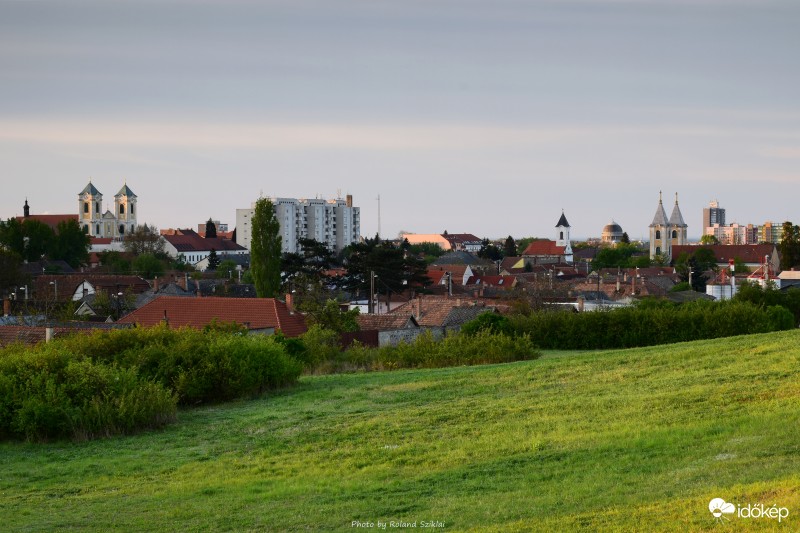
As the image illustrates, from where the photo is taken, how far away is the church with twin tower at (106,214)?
18462cm

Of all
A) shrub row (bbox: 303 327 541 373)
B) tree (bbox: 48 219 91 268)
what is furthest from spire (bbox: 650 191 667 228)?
shrub row (bbox: 303 327 541 373)

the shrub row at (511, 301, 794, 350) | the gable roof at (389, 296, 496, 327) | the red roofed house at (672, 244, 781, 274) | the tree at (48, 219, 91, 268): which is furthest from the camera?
the red roofed house at (672, 244, 781, 274)

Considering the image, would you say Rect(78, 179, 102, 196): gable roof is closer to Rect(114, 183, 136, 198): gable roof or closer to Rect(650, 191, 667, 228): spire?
Rect(114, 183, 136, 198): gable roof

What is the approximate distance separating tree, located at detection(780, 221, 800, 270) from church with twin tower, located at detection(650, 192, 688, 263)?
7660 cm

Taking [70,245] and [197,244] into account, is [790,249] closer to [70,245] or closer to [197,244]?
[70,245]

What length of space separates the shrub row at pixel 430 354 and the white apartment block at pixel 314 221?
14029cm

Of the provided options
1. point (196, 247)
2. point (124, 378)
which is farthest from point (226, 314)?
point (196, 247)

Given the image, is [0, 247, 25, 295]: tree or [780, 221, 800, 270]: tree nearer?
[0, 247, 25, 295]: tree

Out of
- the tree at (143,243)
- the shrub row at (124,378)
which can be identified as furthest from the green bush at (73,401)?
the tree at (143,243)

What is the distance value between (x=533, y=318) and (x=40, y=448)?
24207mm

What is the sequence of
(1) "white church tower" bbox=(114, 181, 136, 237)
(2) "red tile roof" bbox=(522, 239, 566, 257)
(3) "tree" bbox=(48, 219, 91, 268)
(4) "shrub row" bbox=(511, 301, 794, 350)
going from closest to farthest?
(4) "shrub row" bbox=(511, 301, 794, 350)
(3) "tree" bbox=(48, 219, 91, 268)
(2) "red tile roof" bbox=(522, 239, 566, 257)
(1) "white church tower" bbox=(114, 181, 136, 237)

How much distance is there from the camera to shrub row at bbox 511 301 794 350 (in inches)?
1491

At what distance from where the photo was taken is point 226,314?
137 feet

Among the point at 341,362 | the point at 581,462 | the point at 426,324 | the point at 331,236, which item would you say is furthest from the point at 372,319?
the point at 331,236
